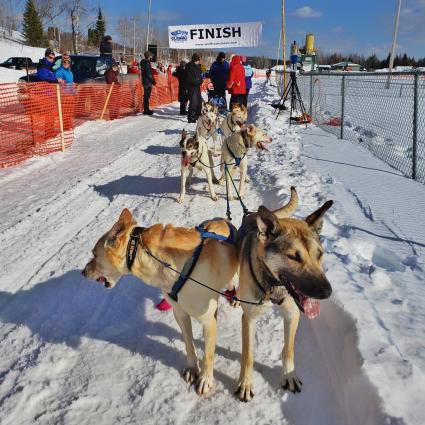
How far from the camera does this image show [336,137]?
10.4m

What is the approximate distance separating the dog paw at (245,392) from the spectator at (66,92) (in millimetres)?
9831

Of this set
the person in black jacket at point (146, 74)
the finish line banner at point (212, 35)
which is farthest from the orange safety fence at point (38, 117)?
the finish line banner at point (212, 35)

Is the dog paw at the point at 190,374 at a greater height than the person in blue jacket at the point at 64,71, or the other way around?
the person in blue jacket at the point at 64,71

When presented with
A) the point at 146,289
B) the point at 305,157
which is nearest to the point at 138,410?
the point at 146,289

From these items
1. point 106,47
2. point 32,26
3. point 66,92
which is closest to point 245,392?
point 66,92

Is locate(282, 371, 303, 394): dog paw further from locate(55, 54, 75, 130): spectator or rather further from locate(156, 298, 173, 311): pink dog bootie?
locate(55, 54, 75, 130): spectator

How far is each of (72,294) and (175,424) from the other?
71.0 inches

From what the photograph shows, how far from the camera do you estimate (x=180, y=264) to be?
2.47 meters

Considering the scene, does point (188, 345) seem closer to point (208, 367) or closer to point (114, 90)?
point (208, 367)

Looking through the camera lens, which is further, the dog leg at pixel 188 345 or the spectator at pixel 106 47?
the spectator at pixel 106 47

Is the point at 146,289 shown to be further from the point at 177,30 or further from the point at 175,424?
the point at 177,30

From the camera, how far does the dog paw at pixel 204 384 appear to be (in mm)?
2633

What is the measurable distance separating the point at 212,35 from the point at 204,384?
2108 cm

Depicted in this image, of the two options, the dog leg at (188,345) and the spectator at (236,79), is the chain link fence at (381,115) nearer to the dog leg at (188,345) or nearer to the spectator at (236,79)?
the spectator at (236,79)
